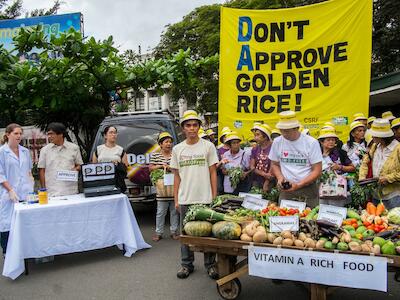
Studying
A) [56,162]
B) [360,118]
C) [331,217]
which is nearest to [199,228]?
[331,217]

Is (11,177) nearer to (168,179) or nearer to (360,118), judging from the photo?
(168,179)

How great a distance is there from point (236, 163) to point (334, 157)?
1.40m

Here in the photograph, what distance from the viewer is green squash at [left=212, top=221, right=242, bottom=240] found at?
145 inches

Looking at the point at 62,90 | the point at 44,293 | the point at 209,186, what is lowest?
the point at 44,293

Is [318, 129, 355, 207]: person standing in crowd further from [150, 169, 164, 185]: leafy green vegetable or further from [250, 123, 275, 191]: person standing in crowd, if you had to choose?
[150, 169, 164, 185]: leafy green vegetable

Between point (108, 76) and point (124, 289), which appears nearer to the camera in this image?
point (124, 289)

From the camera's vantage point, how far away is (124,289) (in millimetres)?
4516

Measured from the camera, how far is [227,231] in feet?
12.1

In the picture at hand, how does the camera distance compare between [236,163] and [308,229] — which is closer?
[308,229]

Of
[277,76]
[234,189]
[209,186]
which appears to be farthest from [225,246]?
[277,76]

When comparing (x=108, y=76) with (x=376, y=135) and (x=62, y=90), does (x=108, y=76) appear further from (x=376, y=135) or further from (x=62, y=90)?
(x=376, y=135)

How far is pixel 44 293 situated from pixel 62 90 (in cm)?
480

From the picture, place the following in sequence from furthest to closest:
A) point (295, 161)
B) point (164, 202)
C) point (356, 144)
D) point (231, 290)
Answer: point (164, 202) → point (356, 144) → point (295, 161) → point (231, 290)

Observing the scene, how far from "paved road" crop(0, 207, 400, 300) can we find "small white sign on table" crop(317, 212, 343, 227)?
2.75ft
